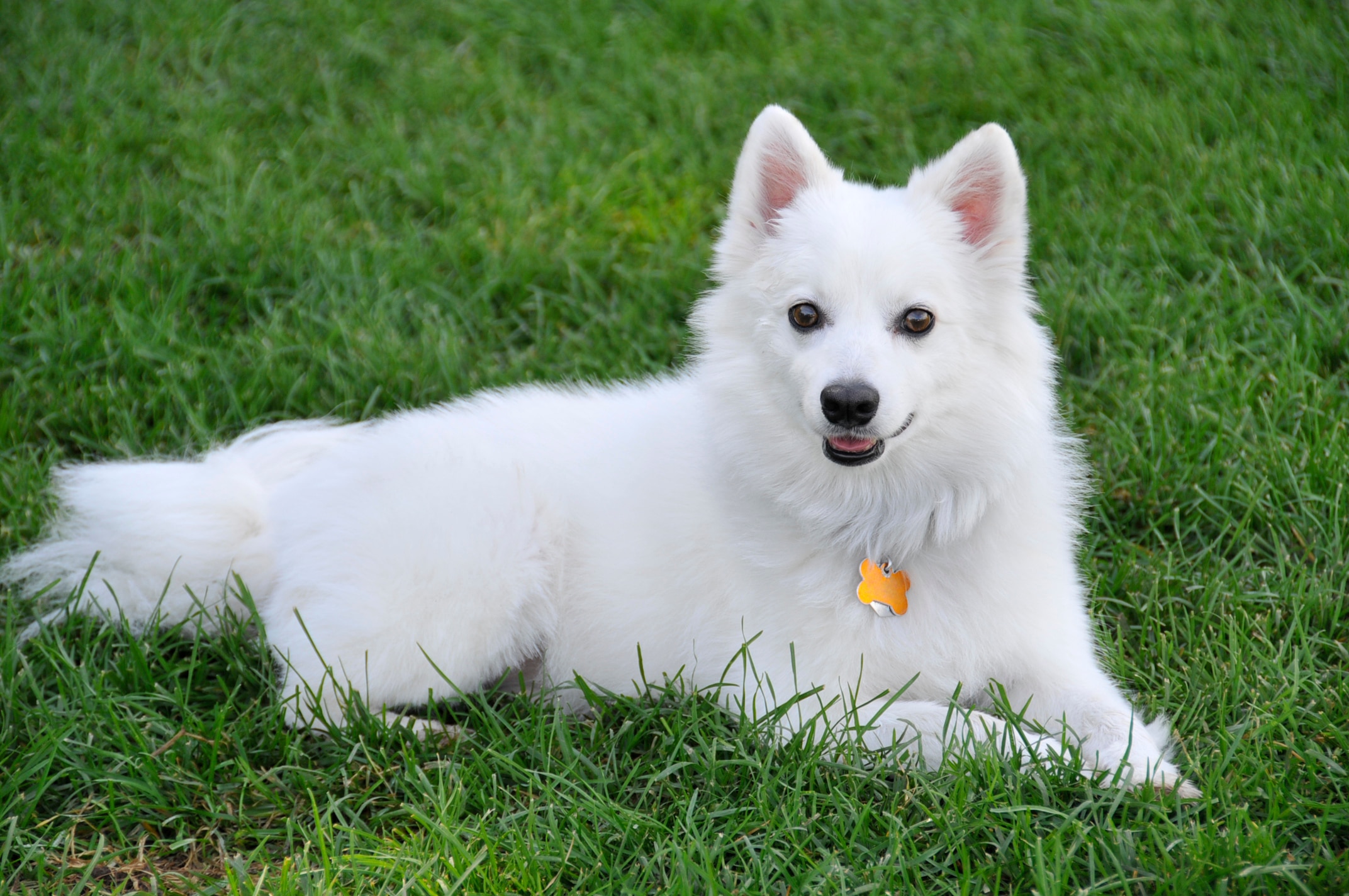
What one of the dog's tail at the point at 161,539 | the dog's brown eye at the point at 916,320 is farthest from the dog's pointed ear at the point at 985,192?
the dog's tail at the point at 161,539

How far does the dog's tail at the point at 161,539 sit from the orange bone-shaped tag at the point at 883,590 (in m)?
1.63

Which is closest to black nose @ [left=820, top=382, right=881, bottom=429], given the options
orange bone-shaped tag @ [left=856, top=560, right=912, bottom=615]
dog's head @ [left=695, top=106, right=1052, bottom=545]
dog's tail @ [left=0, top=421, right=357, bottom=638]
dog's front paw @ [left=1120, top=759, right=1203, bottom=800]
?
dog's head @ [left=695, top=106, right=1052, bottom=545]

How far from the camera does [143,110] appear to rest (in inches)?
227

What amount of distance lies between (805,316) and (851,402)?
12.2 inches

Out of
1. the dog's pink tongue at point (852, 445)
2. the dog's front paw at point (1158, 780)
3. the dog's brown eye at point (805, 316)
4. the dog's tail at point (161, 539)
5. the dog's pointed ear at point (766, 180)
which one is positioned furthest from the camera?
the dog's tail at point (161, 539)

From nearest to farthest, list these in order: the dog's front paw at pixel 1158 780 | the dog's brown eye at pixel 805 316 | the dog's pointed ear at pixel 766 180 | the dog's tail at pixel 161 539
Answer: the dog's front paw at pixel 1158 780, the dog's brown eye at pixel 805 316, the dog's pointed ear at pixel 766 180, the dog's tail at pixel 161 539

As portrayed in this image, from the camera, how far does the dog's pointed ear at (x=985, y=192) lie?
2699 millimetres

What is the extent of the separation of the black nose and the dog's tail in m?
1.62

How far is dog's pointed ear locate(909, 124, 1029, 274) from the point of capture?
106 inches

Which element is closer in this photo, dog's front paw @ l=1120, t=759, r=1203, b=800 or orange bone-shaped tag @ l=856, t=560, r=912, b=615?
dog's front paw @ l=1120, t=759, r=1203, b=800

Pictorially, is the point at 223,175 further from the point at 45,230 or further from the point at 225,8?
the point at 225,8

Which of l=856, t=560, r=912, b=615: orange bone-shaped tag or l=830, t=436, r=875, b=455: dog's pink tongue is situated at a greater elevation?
l=830, t=436, r=875, b=455: dog's pink tongue

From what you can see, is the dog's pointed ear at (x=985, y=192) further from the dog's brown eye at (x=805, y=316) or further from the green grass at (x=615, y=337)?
the green grass at (x=615, y=337)

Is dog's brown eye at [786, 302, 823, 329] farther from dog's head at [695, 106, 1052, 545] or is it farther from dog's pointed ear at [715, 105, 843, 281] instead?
dog's pointed ear at [715, 105, 843, 281]
